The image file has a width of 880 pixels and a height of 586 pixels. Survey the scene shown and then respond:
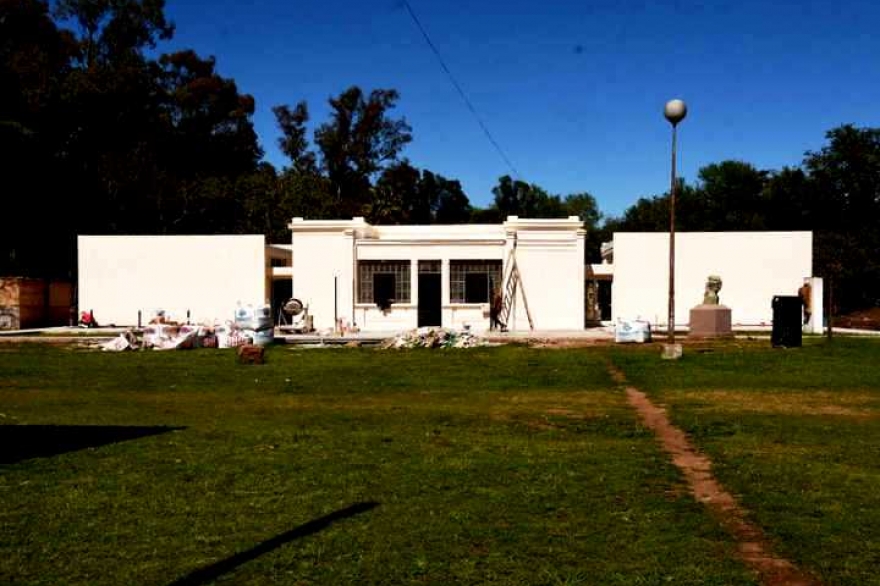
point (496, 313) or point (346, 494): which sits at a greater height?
point (496, 313)

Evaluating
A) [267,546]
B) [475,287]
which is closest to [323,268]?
[475,287]

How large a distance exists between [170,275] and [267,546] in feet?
98.8

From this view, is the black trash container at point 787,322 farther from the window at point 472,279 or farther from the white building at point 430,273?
the window at point 472,279

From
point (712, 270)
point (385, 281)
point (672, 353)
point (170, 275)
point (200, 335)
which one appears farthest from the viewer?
point (170, 275)

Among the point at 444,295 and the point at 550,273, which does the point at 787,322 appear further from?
the point at 444,295

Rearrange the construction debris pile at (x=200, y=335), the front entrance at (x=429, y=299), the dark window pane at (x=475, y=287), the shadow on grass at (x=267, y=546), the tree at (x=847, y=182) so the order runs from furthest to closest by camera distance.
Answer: the tree at (x=847, y=182) < the front entrance at (x=429, y=299) < the dark window pane at (x=475, y=287) < the construction debris pile at (x=200, y=335) < the shadow on grass at (x=267, y=546)

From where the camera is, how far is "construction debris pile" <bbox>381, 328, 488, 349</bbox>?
22.8m

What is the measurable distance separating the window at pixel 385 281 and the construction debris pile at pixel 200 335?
7.78 metres

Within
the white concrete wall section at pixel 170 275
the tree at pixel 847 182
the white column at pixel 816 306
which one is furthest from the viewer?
the tree at pixel 847 182

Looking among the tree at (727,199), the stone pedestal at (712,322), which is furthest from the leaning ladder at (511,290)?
the tree at (727,199)

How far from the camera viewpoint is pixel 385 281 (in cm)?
3222

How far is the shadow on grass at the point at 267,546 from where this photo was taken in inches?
186

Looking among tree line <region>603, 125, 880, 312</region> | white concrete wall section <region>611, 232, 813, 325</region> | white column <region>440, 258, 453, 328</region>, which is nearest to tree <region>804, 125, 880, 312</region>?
tree line <region>603, 125, 880, 312</region>

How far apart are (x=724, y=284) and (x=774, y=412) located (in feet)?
75.4
